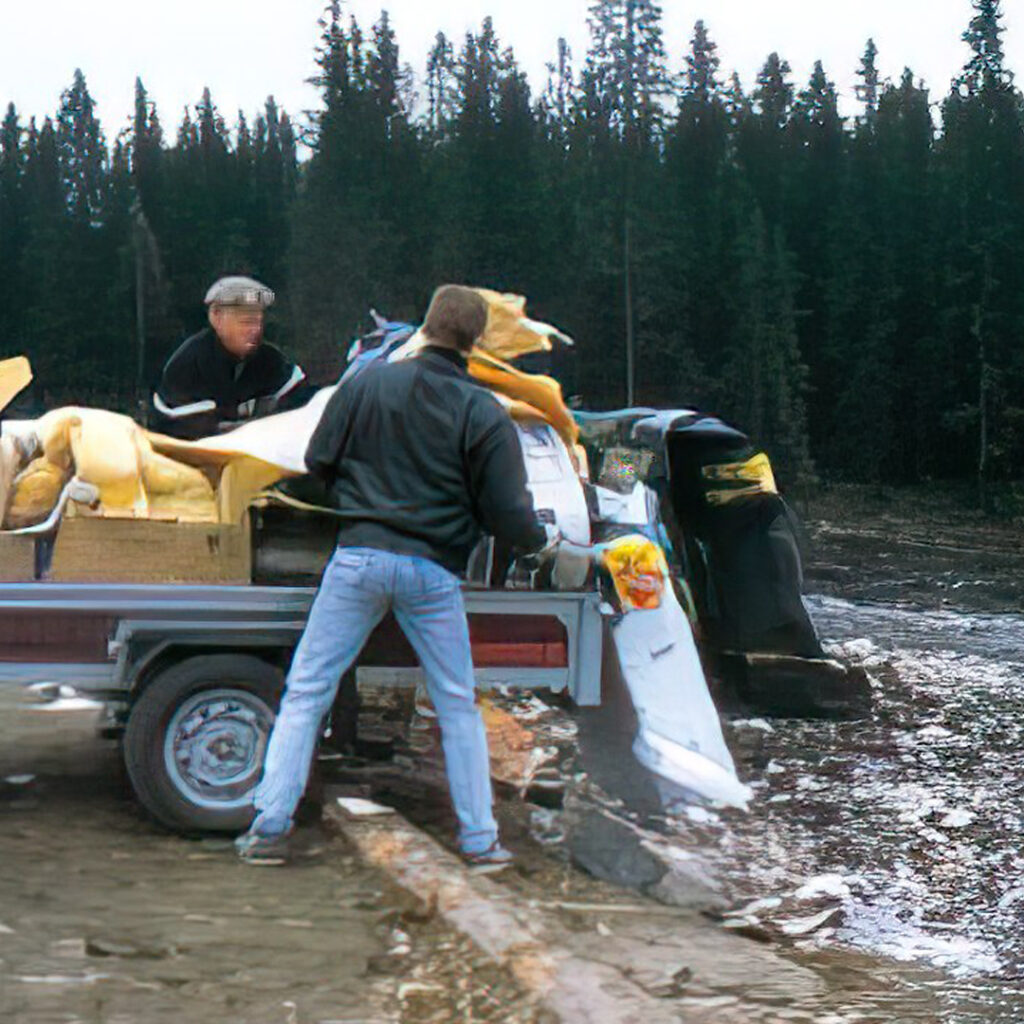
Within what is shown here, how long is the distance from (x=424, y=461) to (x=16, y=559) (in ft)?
5.12

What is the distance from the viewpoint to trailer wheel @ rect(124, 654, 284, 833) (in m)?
5.45

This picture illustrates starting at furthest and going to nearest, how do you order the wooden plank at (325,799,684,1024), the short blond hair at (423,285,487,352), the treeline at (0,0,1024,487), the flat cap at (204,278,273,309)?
the treeline at (0,0,1024,487), the flat cap at (204,278,273,309), the short blond hair at (423,285,487,352), the wooden plank at (325,799,684,1024)

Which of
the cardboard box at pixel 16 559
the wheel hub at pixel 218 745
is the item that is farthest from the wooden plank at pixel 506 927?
the cardboard box at pixel 16 559

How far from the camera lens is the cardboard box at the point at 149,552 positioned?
5.48 m

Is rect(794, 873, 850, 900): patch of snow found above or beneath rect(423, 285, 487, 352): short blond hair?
beneath

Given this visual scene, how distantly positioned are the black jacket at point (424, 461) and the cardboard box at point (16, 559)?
1192mm

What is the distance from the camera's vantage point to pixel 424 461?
5062 mm

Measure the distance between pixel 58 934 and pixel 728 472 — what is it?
443 centimetres

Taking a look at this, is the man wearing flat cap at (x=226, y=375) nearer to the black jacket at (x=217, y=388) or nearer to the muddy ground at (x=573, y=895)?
the black jacket at (x=217, y=388)

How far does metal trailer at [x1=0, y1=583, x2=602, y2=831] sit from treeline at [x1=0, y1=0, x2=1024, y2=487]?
46540mm

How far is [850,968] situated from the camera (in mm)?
4488

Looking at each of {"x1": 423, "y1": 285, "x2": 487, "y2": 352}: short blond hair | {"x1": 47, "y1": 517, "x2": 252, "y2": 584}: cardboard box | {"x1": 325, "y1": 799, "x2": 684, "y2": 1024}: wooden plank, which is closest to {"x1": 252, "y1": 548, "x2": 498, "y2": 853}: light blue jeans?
{"x1": 325, "y1": 799, "x2": 684, "y2": 1024}: wooden plank

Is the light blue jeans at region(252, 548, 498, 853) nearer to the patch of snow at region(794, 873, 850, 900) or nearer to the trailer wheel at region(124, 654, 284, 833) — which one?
the trailer wheel at region(124, 654, 284, 833)

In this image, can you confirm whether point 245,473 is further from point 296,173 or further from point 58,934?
point 296,173
